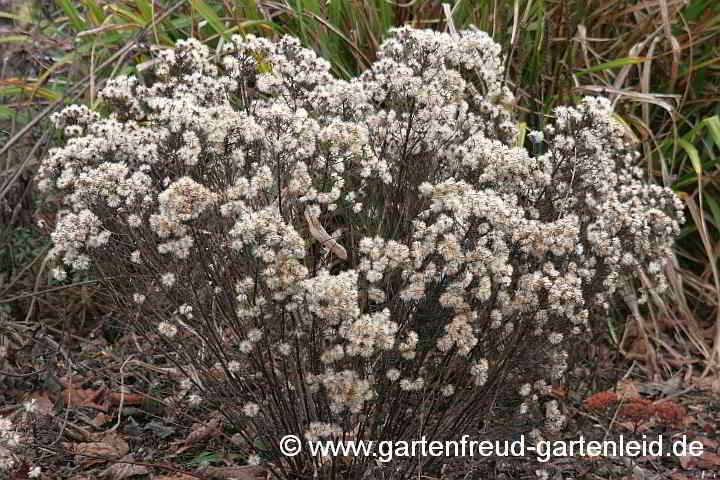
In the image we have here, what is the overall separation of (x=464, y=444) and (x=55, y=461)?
1.59 m

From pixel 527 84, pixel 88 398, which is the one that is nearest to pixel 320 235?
pixel 88 398

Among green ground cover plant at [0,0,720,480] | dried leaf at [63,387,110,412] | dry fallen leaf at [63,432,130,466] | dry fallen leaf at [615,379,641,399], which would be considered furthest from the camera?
green ground cover plant at [0,0,720,480]

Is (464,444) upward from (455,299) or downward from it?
downward

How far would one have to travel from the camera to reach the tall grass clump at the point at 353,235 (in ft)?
7.38

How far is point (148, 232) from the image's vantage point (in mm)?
2561

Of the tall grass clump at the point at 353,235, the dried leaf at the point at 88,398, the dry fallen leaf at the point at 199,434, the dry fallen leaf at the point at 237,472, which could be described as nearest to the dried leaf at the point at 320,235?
the tall grass clump at the point at 353,235

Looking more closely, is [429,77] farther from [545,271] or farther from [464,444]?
[464,444]

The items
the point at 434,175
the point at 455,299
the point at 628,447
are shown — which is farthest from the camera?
the point at 628,447

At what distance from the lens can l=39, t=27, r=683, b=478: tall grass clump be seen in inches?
88.6

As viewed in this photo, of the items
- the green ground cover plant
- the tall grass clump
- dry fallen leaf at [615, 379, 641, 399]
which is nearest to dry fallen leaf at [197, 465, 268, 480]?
the tall grass clump

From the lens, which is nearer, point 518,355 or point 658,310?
point 518,355

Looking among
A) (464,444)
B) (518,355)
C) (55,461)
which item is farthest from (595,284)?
(55,461)

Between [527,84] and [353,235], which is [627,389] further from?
[527,84]

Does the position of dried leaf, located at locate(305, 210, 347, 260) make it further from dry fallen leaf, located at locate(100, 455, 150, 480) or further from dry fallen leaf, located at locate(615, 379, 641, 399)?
dry fallen leaf, located at locate(615, 379, 641, 399)
